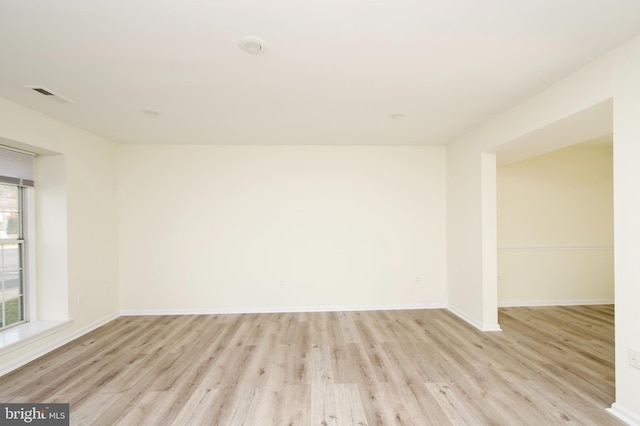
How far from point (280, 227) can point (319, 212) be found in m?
0.67

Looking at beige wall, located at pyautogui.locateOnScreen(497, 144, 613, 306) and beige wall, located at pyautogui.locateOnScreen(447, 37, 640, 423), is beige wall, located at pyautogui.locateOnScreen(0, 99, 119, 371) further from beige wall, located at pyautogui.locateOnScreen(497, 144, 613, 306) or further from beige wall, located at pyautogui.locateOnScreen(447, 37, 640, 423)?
beige wall, located at pyautogui.locateOnScreen(497, 144, 613, 306)

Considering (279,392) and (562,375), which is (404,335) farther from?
(279,392)

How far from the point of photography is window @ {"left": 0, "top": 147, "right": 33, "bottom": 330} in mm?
2814

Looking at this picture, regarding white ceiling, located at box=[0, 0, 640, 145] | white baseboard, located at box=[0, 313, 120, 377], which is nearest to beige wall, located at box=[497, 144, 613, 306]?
white ceiling, located at box=[0, 0, 640, 145]

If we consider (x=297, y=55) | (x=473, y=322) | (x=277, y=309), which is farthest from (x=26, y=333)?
(x=473, y=322)

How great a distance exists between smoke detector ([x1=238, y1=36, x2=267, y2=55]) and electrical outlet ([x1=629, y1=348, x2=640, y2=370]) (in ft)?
10.5

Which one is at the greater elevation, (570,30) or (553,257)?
(570,30)

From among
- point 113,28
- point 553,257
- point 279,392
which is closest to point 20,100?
point 113,28

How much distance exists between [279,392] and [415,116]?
3.09 metres

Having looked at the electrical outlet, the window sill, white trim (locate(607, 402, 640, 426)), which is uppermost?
the electrical outlet

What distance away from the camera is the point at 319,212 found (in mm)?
4227

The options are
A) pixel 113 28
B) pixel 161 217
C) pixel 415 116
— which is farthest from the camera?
pixel 161 217

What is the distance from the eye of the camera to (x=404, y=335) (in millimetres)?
3221

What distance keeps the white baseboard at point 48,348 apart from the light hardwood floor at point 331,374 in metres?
0.10
